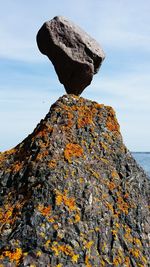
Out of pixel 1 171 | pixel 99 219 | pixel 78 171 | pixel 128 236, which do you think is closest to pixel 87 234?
pixel 99 219

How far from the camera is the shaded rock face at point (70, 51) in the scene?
41.4 ft

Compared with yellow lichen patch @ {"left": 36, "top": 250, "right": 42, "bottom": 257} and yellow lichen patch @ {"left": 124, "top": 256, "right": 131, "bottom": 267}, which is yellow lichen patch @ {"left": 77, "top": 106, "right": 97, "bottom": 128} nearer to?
yellow lichen patch @ {"left": 124, "top": 256, "right": 131, "bottom": 267}

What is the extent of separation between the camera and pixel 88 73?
13.2 metres

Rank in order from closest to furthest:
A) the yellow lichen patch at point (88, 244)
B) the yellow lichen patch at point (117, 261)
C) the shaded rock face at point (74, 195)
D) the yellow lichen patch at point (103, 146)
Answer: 1. the shaded rock face at point (74, 195)
2. the yellow lichen patch at point (88, 244)
3. the yellow lichen patch at point (117, 261)
4. the yellow lichen patch at point (103, 146)

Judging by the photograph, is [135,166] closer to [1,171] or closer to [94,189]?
[94,189]

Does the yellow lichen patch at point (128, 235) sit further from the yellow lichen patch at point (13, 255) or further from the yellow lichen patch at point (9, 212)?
the yellow lichen patch at point (13, 255)

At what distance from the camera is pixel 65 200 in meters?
7.95

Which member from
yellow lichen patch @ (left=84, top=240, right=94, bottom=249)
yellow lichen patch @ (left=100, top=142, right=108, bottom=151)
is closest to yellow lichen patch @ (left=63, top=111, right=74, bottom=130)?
yellow lichen patch @ (left=100, top=142, right=108, bottom=151)

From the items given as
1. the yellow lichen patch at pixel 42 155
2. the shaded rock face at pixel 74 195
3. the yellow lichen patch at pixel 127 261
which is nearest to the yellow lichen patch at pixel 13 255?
the shaded rock face at pixel 74 195

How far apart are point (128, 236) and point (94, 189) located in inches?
48.8

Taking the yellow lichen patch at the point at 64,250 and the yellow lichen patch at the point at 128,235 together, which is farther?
the yellow lichen patch at the point at 128,235

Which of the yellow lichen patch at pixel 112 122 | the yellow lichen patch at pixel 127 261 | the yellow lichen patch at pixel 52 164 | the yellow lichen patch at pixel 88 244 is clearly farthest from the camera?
the yellow lichen patch at pixel 112 122

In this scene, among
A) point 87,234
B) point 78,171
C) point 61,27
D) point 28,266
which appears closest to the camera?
point 28,266

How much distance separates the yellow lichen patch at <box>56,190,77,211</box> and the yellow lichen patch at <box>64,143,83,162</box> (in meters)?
1.16
